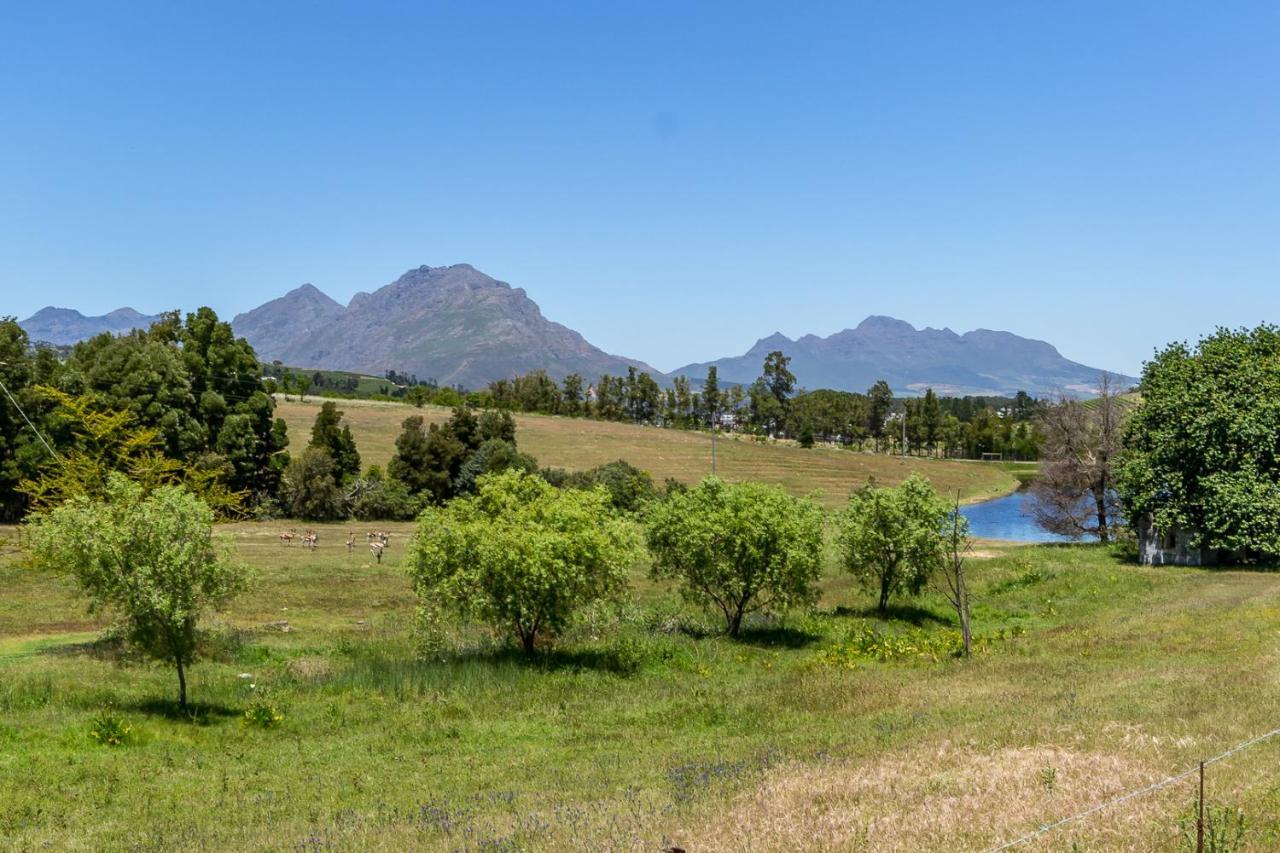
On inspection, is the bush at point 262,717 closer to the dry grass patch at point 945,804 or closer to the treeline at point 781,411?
the dry grass patch at point 945,804

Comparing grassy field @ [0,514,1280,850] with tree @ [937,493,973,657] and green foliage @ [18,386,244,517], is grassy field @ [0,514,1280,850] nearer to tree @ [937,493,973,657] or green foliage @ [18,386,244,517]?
tree @ [937,493,973,657]

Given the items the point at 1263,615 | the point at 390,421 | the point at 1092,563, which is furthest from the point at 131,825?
the point at 390,421

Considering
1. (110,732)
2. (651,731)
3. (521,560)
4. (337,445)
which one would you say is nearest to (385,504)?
(337,445)

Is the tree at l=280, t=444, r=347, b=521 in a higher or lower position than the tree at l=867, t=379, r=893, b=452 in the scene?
lower

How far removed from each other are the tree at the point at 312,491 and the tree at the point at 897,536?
A: 51591 millimetres

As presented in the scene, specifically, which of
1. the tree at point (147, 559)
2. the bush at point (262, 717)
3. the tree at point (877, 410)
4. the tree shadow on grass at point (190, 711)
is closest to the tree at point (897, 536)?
the bush at point (262, 717)

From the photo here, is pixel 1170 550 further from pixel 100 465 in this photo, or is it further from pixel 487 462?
pixel 487 462

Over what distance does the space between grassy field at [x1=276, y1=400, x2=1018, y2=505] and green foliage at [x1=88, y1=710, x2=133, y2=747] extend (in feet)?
279

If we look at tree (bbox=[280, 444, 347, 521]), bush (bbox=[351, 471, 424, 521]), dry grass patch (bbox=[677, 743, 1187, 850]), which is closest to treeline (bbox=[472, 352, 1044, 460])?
bush (bbox=[351, 471, 424, 521])

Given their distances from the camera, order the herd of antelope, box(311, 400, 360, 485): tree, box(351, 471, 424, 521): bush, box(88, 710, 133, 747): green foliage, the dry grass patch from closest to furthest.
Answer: the dry grass patch < box(88, 710, 133, 747): green foliage < the herd of antelope < box(351, 471, 424, 521): bush < box(311, 400, 360, 485): tree

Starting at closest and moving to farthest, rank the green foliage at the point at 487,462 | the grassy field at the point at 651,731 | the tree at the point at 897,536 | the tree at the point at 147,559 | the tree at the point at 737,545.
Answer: the grassy field at the point at 651,731
the tree at the point at 147,559
the tree at the point at 737,545
the tree at the point at 897,536
the green foliage at the point at 487,462

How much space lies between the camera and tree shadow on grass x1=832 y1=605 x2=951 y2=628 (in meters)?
41.3

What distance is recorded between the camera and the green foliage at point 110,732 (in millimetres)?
20281

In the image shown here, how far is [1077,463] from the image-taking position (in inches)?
2491
